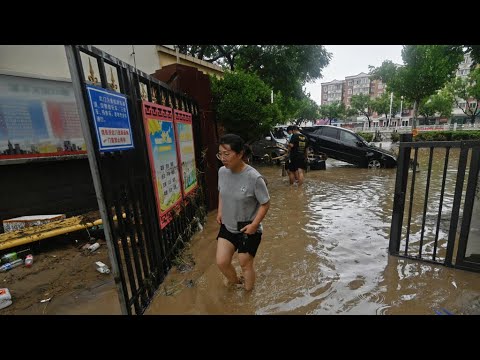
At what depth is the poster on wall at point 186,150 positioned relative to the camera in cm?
389

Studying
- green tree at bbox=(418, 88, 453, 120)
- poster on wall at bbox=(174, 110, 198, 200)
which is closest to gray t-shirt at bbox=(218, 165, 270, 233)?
poster on wall at bbox=(174, 110, 198, 200)

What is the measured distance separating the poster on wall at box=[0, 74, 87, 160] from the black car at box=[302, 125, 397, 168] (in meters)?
9.44

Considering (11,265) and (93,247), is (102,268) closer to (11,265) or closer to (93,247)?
(93,247)

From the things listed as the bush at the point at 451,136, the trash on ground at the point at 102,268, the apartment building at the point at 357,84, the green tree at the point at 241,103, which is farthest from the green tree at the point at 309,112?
the trash on ground at the point at 102,268

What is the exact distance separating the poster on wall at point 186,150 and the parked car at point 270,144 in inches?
310

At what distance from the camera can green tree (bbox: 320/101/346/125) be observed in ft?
189

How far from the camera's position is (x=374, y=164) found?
35.8ft

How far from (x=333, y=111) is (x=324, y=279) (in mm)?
61235

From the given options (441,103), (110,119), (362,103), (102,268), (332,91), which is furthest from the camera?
(332,91)

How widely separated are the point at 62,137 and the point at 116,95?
378 centimetres

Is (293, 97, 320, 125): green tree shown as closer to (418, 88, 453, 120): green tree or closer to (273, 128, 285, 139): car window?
(418, 88, 453, 120): green tree

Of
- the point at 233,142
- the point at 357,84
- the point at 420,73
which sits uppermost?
the point at 357,84

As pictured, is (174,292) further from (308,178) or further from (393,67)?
(393,67)

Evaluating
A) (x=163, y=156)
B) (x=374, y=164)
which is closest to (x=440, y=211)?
(x=163, y=156)
